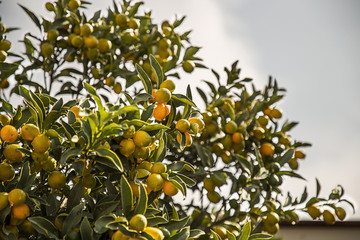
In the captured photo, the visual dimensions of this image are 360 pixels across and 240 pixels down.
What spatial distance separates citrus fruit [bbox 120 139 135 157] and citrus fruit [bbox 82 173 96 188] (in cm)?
12

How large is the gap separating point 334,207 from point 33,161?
Answer: 1.38m

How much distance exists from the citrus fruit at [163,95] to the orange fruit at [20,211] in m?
0.45

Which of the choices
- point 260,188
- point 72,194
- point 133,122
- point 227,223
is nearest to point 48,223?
point 72,194

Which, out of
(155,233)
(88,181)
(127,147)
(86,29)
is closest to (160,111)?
(127,147)

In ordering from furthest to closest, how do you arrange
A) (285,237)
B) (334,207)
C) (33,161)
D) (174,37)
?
1. (285,237)
2. (174,37)
3. (334,207)
4. (33,161)

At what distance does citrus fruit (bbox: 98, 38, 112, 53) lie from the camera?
72.1 inches

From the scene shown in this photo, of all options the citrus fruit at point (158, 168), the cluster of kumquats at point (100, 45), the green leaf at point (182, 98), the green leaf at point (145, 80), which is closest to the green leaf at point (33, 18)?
the cluster of kumquats at point (100, 45)

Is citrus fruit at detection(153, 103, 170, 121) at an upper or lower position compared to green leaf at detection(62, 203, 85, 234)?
upper

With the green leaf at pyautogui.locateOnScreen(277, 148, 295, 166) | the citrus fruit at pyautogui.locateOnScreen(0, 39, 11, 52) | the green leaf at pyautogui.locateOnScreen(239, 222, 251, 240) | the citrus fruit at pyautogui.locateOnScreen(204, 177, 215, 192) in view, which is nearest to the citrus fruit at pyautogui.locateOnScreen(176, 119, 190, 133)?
the green leaf at pyautogui.locateOnScreen(239, 222, 251, 240)

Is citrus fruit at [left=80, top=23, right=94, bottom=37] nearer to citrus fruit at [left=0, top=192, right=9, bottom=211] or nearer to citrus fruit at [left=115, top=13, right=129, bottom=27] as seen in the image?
citrus fruit at [left=115, top=13, right=129, bottom=27]

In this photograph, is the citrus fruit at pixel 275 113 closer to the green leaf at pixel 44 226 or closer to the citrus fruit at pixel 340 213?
the citrus fruit at pixel 340 213

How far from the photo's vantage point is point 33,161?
1.14m

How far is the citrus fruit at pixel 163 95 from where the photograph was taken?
115 centimetres

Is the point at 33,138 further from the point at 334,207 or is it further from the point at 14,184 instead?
the point at 334,207
